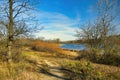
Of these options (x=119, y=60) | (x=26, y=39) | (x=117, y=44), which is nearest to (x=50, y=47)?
(x=117, y=44)

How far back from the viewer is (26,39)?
12.6 metres

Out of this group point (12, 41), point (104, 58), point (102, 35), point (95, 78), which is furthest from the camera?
point (102, 35)

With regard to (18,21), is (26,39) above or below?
below

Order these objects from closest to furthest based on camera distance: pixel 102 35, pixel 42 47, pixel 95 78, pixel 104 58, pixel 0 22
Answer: pixel 95 78, pixel 0 22, pixel 104 58, pixel 102 35, pixel 42 47

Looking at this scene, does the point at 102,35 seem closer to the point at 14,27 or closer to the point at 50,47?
the point at 14,27

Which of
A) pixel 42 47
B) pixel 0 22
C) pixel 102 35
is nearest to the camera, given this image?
pixel 0 22

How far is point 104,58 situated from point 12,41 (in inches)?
395

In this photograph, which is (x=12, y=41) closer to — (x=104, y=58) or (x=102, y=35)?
(x=104, y=58)

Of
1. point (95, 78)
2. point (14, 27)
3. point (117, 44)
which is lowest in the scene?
point (95, 78)

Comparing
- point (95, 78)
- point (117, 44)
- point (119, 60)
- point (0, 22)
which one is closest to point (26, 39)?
point (0, 22)

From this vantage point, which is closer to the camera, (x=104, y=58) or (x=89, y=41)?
(x=104, y=58)

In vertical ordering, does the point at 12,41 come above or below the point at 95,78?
above

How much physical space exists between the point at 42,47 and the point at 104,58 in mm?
17048

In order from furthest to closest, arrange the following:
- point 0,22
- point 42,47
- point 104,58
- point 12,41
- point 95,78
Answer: point 42,47
point 104,58
point 12,41
point 0,22
point 95,78
